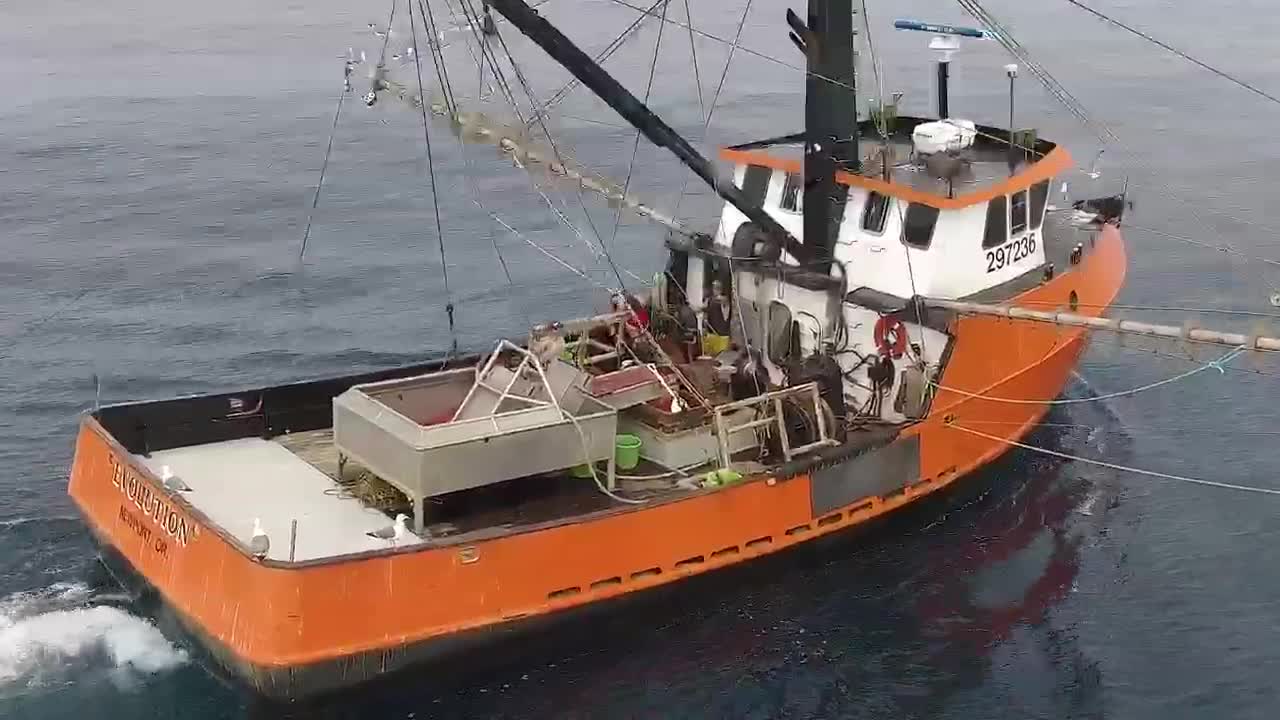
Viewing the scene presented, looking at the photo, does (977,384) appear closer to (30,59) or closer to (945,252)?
(945,252)

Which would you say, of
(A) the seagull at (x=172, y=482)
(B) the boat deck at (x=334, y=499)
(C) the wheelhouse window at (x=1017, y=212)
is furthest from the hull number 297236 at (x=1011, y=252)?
(A) the seagull at (x=172, y=482)

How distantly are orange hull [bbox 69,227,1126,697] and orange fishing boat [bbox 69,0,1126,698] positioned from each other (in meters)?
0.03

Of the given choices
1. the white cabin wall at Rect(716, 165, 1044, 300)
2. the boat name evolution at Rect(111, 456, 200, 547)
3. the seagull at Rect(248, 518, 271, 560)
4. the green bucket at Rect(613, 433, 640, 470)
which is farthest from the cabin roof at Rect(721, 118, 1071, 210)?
the boat name evolution at Rect(111, 456, 200, 547)

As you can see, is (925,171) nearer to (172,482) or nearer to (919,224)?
(919,224)

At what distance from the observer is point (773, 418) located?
15766 mm

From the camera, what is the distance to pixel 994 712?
46.2 ft

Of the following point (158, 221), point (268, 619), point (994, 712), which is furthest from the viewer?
point (158, 221)

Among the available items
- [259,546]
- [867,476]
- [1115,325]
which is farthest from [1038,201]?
[259,546]

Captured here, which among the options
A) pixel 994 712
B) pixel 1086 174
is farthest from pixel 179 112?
pixel 994 712

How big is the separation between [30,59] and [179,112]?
34.5 ft

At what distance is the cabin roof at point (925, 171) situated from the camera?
16.9m

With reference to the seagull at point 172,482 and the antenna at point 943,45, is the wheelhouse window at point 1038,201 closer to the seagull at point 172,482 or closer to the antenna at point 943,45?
the antenna at point 943,45

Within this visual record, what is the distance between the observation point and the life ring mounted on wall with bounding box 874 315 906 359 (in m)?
16.8

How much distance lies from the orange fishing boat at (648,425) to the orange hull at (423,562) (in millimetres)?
28
